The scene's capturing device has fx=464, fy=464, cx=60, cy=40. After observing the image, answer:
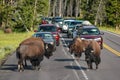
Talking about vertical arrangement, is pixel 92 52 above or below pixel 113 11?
above

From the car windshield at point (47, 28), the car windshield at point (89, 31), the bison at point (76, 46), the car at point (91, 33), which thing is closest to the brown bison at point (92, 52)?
the bison at point (76, 46)

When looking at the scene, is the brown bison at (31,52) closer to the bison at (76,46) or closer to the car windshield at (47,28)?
the bison at (76,46)

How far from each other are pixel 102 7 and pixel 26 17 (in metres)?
43.4

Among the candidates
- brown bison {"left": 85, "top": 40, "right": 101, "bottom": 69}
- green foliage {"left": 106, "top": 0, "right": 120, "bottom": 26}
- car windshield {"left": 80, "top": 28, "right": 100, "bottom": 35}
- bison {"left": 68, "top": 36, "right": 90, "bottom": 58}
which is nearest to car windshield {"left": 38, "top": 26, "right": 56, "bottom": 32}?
car windshield {"left": 80, "top": 28, "right": 100, "bottom": 35}

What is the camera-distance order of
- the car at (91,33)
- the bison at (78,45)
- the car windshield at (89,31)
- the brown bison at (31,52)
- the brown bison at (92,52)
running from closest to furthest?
the brown bison at (31,52) < the brown bison at (92,52) < the bison at (78,45) < the car at (91,33) < the car windshield at (89,31)

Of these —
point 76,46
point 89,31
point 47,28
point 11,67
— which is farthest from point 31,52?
point 47,28

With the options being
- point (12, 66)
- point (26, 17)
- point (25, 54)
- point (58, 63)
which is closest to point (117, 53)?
point (58, 63)

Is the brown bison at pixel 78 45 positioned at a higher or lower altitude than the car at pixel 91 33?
higher

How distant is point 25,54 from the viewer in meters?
20.9

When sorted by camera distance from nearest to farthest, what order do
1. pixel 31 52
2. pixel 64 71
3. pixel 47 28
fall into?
pixel 31 52, pixel 64 71, pixel 47 28

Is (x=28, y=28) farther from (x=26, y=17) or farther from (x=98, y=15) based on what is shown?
(x=98, y=15)

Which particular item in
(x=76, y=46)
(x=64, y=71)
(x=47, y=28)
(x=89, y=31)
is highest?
(x=76, y=46)

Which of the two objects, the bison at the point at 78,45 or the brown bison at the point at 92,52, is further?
the bison at the point at 78,45

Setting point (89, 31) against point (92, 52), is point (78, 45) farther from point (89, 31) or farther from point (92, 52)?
point (89, 31)
